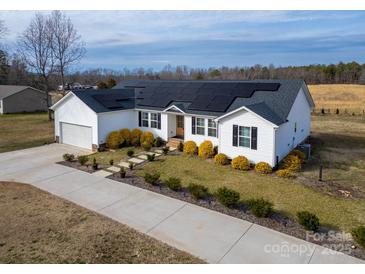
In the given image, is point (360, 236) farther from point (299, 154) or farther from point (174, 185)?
point (299, 154)

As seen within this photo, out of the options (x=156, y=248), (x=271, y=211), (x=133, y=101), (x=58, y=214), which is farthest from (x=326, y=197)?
(x=133, y=101)

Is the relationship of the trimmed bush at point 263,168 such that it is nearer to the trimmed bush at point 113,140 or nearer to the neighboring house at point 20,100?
the trimmed bush at point 113,140

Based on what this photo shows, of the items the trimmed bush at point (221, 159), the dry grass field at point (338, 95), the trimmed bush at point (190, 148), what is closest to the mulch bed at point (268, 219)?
the trimmed bush at point (221, 159)

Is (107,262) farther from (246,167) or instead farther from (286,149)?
(286,149)

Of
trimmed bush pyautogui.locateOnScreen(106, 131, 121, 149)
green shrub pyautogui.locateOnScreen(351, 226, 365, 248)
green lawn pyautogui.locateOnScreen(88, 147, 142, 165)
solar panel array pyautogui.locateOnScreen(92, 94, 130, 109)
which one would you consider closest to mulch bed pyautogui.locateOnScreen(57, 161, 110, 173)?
green lawn pyautogui.locateOnScreen(88, 147, 142, 165)

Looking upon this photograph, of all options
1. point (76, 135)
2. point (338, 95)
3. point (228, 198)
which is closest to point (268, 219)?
point (228, 198)
